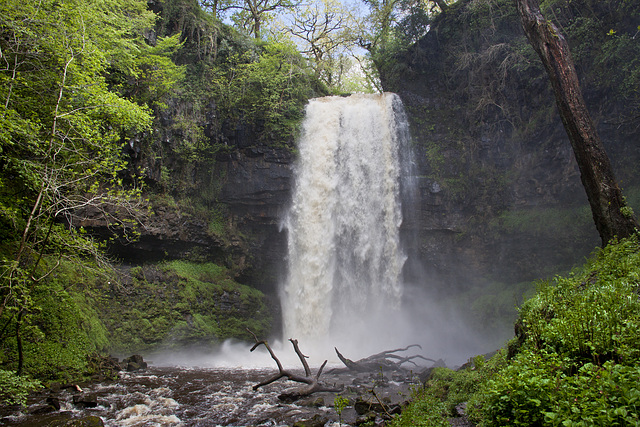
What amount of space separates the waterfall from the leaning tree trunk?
9055mm

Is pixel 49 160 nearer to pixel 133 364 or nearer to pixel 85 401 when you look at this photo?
pixel 85 401

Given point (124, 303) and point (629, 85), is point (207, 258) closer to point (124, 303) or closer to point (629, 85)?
point (124, 303)

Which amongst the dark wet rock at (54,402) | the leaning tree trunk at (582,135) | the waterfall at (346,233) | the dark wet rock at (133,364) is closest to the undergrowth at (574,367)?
the leaning tree trunk at (582,135)

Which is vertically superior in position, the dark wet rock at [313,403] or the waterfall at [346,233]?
the waterfall at [346,233]

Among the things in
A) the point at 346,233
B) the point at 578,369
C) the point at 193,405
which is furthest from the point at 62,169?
the point at 346,233

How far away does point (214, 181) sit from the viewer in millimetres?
17281

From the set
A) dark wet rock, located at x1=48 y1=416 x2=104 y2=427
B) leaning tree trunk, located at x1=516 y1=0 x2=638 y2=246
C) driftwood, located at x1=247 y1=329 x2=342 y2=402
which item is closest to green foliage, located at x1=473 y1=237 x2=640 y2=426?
leaning tree trunk, located at x1=516 y1=0 x2=638 y2=246

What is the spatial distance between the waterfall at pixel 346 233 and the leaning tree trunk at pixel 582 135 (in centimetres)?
906

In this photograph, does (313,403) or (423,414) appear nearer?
(423,414)

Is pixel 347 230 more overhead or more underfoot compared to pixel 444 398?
more overhead

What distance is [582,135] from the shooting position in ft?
25.7

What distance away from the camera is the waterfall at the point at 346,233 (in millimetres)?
16703

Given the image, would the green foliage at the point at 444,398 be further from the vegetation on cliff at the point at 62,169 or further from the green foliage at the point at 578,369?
the vegetation on cliff at the point at 62,169

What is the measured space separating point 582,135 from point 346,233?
10432 millimetres
